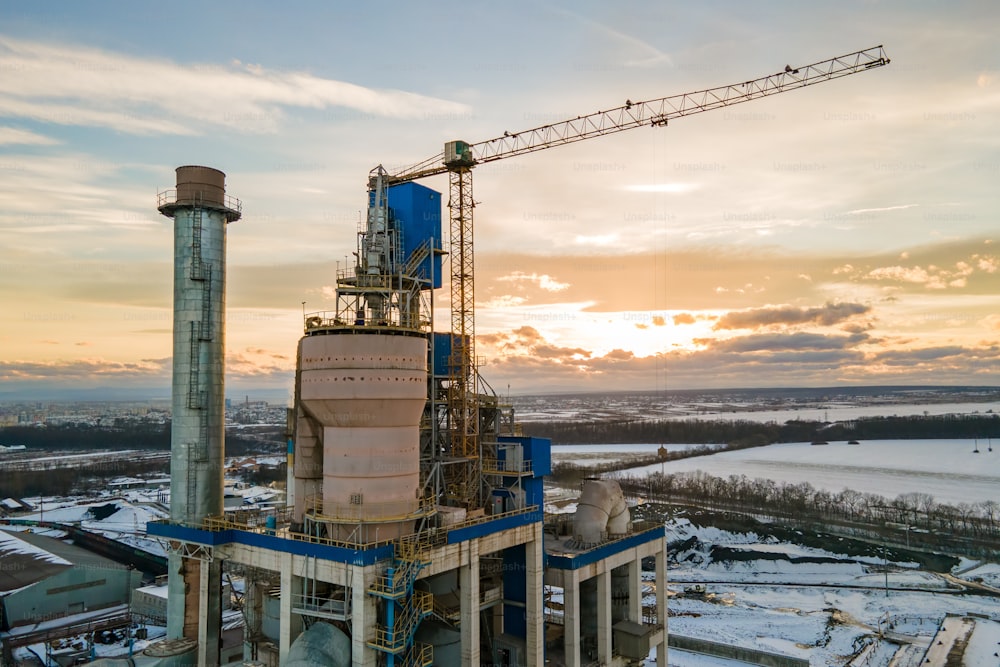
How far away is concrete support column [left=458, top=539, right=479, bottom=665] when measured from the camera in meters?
30.7

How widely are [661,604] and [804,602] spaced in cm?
3276

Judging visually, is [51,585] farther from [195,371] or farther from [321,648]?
[321,648]

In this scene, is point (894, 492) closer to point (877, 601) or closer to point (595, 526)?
point (877, 601)

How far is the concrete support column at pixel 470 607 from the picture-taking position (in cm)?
3072

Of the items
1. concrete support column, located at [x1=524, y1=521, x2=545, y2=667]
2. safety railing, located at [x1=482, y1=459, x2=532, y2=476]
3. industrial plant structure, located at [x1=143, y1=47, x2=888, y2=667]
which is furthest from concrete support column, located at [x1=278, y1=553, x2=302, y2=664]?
safety railing, located at [x1=482, y1=459, x2=532, y2=476]

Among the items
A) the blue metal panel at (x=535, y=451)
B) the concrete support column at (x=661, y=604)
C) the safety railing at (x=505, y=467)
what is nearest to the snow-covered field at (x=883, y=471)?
the concrete support column at (x=661, y=604)

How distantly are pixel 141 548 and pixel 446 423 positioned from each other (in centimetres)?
6050

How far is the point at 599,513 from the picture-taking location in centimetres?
4100

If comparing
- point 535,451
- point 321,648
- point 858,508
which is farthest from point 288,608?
point 858,508

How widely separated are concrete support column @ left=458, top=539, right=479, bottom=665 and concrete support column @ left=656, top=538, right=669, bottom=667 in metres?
17.8

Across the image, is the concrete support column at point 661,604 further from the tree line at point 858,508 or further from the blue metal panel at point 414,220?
the tree line at point 858,508

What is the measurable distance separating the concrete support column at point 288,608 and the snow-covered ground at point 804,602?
113 ft

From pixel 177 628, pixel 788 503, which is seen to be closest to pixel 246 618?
pixel 177 628

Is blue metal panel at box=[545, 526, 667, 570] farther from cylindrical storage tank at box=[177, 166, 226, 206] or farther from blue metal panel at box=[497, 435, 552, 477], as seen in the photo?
cylindrical storage tank at box=[177, 166, 226, 206]
